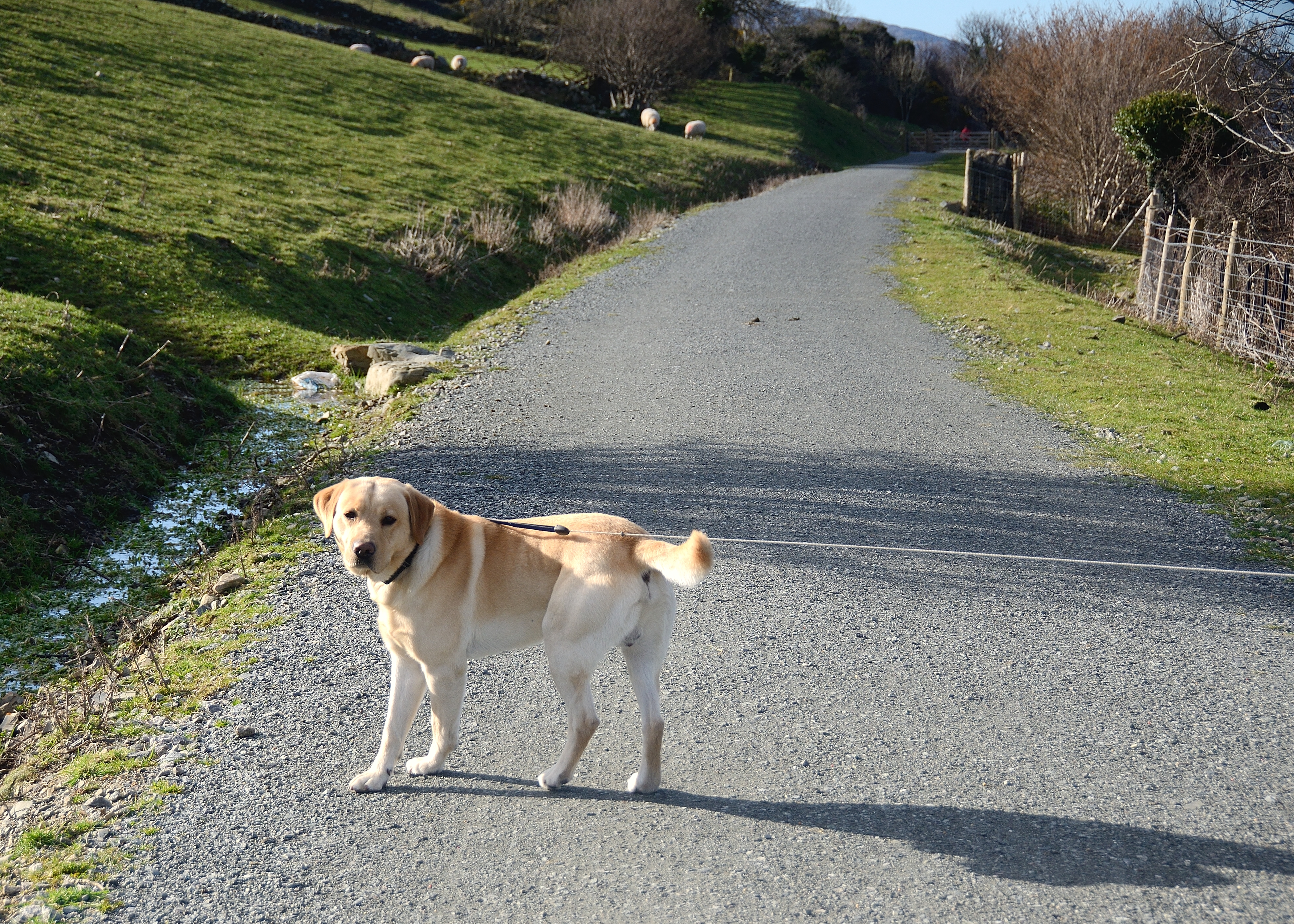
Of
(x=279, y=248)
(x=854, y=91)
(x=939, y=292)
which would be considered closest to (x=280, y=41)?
(x=279, y=248)

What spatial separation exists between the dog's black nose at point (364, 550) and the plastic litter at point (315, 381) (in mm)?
7891

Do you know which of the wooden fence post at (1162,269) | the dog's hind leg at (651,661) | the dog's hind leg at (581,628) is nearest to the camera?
the dog's hind leg at (581,628)

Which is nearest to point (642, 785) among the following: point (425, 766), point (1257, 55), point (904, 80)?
point (425, 766)

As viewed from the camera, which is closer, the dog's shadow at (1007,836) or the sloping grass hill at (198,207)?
the dog's shadow at (1007,836)

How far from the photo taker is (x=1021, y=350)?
12.3 m

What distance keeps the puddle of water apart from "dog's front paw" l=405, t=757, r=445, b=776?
9.01ft

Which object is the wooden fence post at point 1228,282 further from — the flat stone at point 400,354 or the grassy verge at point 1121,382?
the flat stone at point 400,354

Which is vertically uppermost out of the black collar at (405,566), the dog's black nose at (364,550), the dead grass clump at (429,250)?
the dead grass clump at (429,250)

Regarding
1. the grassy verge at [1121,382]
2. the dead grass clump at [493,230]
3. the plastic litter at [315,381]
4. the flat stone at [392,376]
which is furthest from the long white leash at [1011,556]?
the dead grass clump at [493,230]

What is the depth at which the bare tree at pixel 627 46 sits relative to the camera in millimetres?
42219

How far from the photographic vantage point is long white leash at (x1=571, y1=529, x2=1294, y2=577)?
5348 mm

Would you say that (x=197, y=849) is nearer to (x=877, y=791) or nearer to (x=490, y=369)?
(x=877, y=791)

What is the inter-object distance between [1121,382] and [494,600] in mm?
9379

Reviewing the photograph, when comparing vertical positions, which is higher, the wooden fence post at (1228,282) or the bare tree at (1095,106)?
the bare tree at (1095,106)
